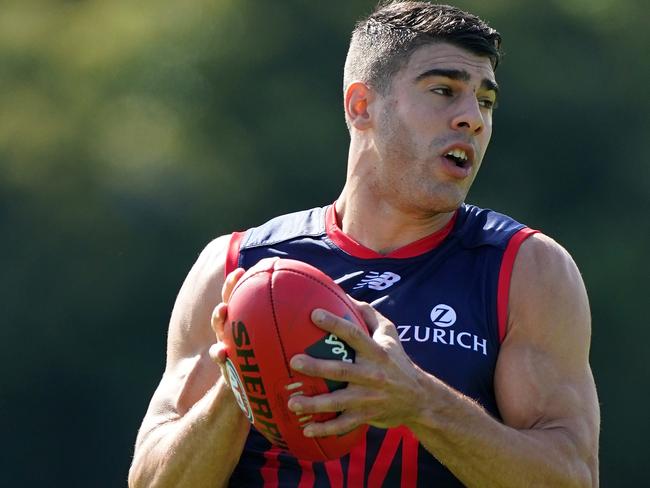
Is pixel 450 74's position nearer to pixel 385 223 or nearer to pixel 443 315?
pixel 385 223

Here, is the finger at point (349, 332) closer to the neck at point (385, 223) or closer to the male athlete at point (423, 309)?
the male athlete at point (423, 309)

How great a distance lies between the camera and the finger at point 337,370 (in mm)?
2377

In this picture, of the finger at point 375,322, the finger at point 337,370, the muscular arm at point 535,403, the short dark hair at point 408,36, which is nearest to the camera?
the finger at point 337,370

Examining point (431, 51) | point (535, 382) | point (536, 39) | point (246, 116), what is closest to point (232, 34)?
point (246, 116)

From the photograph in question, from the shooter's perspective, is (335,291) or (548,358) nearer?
(335,291)

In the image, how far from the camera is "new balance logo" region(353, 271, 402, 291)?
10.3 feet

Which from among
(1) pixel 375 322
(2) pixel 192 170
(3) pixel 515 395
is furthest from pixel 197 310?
(2) pixel 192 170

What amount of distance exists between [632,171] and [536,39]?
1084mm

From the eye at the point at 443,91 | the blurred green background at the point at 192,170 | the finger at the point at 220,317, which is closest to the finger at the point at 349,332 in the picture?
the finger at the point at 220,317

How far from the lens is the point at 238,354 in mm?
2512

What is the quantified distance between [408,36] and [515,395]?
1.06m

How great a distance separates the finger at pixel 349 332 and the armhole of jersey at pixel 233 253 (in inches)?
33.7

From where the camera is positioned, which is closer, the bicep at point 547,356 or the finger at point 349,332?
the finger at point 349,332

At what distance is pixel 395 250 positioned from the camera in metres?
3.23
